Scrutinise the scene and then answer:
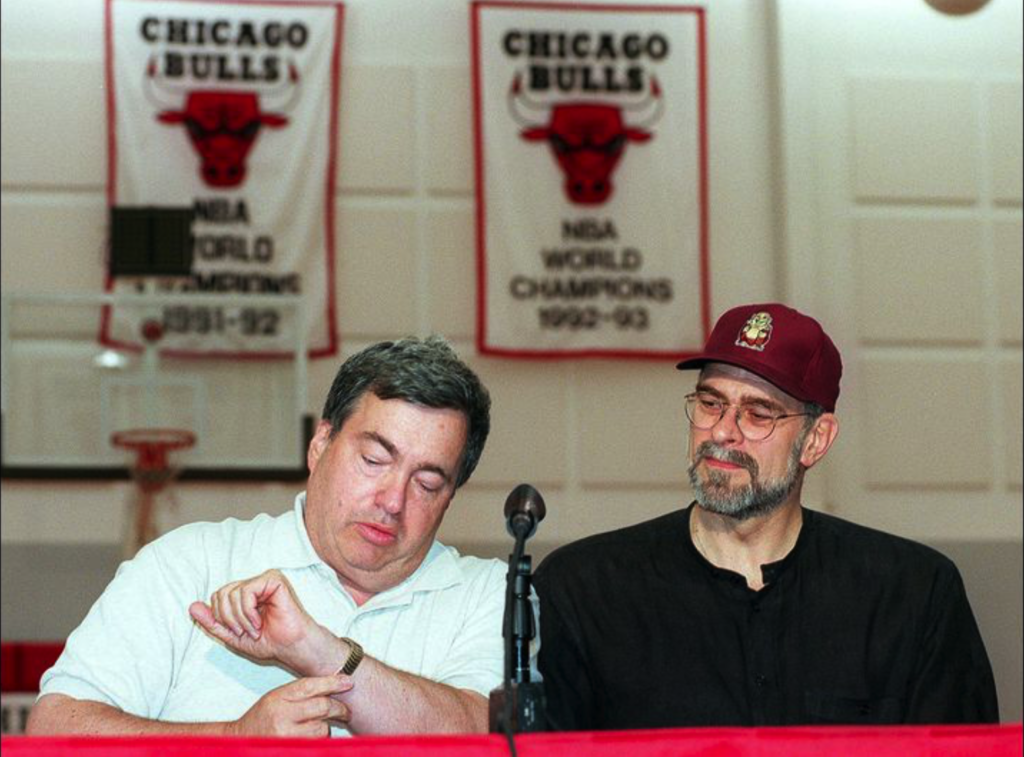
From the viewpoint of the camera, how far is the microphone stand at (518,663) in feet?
6.50

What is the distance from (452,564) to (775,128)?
528 cm

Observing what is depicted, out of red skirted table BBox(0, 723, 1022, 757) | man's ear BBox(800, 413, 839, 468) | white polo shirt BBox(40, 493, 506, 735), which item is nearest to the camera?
red skirted table BBox(0, 723, 1022, 757)

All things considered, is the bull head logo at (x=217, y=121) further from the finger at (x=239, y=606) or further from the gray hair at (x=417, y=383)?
the finger at (x=239, y=606)

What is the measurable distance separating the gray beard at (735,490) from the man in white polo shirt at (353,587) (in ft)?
1.47

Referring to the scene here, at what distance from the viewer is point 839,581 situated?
9.54ft

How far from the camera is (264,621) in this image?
7.35 ft

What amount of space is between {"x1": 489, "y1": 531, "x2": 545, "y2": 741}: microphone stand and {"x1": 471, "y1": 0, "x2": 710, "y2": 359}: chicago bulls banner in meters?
5.13

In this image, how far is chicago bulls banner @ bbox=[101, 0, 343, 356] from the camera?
7.14m

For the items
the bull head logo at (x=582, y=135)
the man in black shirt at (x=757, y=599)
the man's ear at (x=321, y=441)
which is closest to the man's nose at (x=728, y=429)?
the man in black shirt at (x=757, y=599)

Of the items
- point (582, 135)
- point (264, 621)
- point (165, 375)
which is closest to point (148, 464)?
point (165, 375)

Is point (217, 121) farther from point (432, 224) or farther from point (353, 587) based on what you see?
point (353, 587)

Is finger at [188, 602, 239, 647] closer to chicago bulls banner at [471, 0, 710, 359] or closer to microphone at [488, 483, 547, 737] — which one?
microphone at [488, 483, 547, 737]

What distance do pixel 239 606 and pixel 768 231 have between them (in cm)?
561

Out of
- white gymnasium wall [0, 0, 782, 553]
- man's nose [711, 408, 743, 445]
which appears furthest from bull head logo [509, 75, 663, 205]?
man's nose [711, 408, 743, 445]
